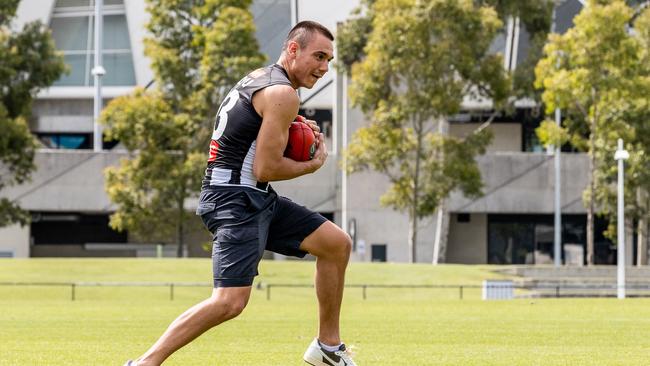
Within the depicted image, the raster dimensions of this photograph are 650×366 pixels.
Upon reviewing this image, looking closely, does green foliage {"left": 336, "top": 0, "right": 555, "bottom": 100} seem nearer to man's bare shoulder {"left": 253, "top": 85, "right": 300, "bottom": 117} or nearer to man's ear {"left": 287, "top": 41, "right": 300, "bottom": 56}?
man's ear {"left": 287, "top": 41, "right": 300, "bottom": 56}

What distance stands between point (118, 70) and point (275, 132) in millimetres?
57961

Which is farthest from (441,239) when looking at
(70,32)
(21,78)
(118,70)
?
(70,32)

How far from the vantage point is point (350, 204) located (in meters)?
58.6

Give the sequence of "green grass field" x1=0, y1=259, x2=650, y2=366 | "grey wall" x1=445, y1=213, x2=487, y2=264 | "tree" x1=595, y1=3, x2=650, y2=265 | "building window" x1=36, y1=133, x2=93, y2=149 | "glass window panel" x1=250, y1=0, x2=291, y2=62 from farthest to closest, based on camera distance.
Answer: "building window" x1=36, y1=133, x2=93, y2=149 < "grey wall" x1=445, y1=213, x2=487, y2=264 < "glass window panel" x1=250, y1=0, x2=291, y2=62 < "tree" x1=595, y1=3, x2=650, y2=265 < "green grass field" x1=0, y1=259, x2=650, y2=366

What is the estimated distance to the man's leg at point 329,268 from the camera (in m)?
8.71

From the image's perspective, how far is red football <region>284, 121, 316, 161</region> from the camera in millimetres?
8297

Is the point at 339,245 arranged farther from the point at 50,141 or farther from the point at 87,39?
the point at 50,141

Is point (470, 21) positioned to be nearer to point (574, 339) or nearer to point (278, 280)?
point (278, 280)

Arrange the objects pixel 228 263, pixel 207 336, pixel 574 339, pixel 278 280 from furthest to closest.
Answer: pixel 278 280 < pixel 207 336 < pixel 574 339 < pixel 228 263

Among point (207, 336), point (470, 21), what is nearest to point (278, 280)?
point (470, 21)

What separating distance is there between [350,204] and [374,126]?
1166 centimetres

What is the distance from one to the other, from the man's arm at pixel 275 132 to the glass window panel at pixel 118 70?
188 feet

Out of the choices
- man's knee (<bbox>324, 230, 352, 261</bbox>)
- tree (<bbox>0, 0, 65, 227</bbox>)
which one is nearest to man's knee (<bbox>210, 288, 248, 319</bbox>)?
man's knee (<bbox>324, 230, 352, 261</bbox>)

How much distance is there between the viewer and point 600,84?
44.1m
